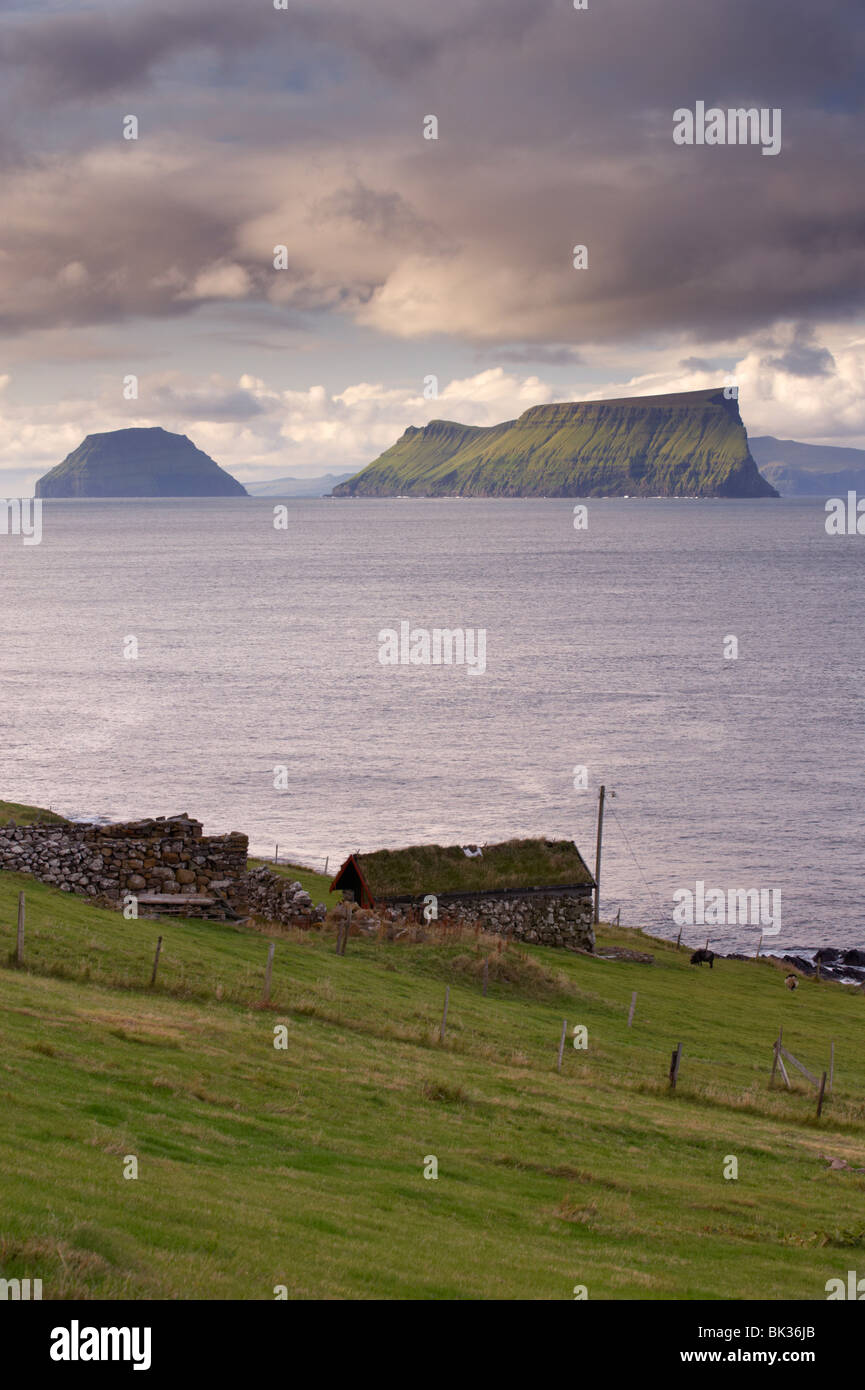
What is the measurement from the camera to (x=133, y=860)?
127 ft

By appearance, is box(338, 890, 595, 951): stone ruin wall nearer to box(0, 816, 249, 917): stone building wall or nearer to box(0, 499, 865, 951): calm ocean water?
box(0, 816, 249, 917): stone building wall

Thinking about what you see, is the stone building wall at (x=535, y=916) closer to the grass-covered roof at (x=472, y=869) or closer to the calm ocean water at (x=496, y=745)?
the grass-covered roof at (x=472, y=869)

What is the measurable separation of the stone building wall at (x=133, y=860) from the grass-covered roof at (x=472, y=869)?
9.73 m

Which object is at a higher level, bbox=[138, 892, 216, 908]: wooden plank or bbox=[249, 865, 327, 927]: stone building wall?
bbox=[138, 892, 216, 908]: wooden plank

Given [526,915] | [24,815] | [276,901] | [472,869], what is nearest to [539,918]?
[526,915]

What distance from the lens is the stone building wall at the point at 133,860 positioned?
125ft

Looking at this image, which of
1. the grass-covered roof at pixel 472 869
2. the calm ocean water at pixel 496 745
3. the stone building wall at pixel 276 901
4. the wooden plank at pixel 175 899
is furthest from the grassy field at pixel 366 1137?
the calm ocean water at pixel 496 745

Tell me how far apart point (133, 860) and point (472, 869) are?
16581mm

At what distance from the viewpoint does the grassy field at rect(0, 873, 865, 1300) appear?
42.9 ft

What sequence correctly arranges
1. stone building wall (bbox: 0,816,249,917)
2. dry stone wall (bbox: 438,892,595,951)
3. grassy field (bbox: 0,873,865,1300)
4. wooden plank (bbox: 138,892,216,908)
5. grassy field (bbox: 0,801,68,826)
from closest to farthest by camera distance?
grassy field (bbox: 0,873,865,1300)
stone building wall (bbox: 0,816,249,917)
wooden plank (bbox: 138,892,216,908)
dry stone wall (bbox: 438,892,595,951)
grassy field (bbox: 0,801,68,826)

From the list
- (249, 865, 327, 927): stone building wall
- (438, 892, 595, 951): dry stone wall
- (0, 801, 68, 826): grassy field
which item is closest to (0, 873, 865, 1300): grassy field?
(249, 865, 327, 927): stone building wall

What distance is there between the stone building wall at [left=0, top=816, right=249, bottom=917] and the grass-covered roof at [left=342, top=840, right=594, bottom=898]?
383 inches
